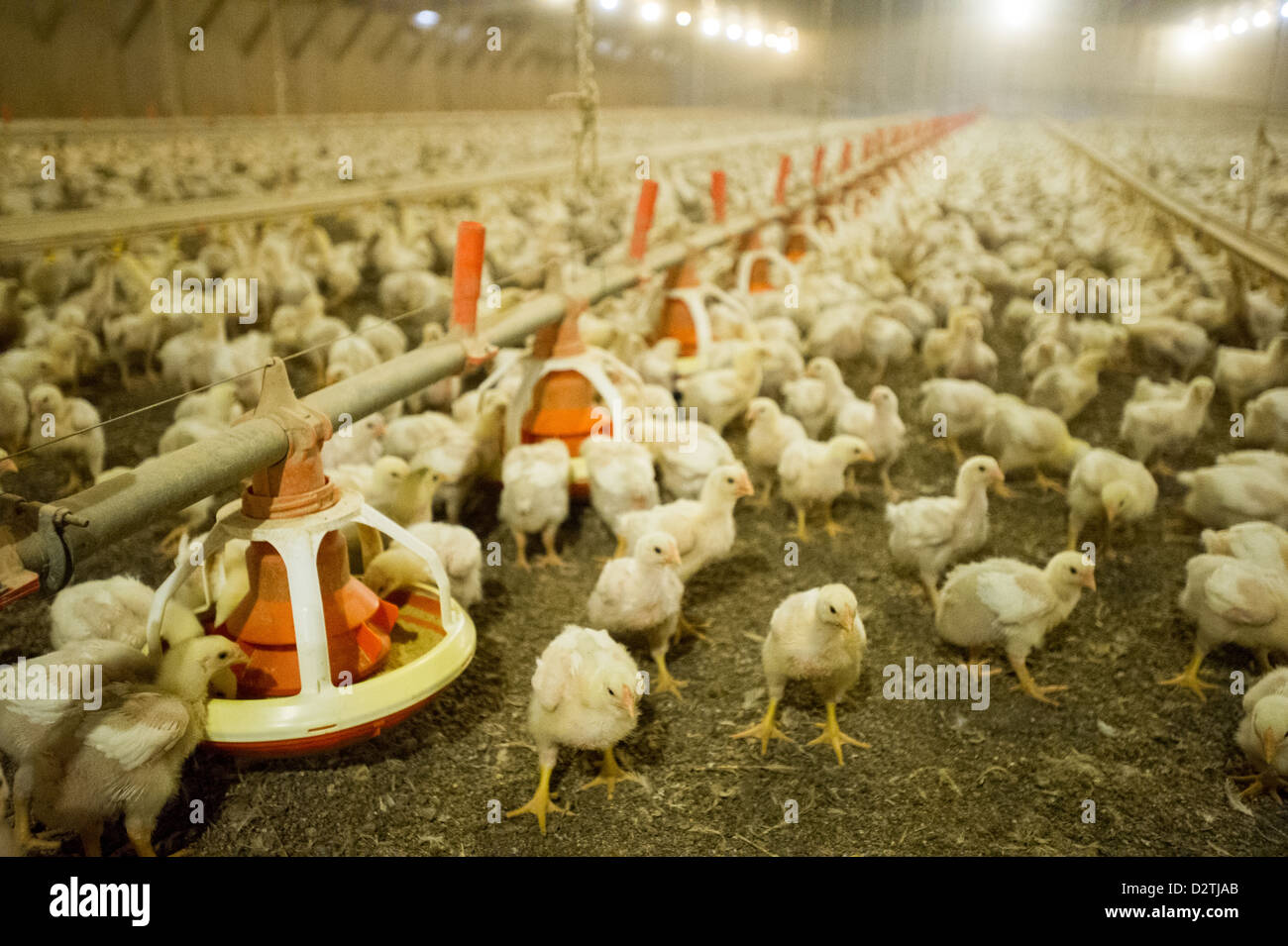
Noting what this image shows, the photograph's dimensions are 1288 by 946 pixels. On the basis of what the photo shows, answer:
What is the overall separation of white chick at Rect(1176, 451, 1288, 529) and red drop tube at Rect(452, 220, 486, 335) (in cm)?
275

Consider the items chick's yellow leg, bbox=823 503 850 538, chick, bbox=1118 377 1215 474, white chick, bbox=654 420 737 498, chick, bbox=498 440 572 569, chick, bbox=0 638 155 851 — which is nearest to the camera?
chick, bbox=0 638 155 851

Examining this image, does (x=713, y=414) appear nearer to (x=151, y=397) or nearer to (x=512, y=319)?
(x=512, y=319)

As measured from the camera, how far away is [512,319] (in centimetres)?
333

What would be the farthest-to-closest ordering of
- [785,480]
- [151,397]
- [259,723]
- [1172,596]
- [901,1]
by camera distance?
[901,1] → [151,397] → [785,480] → [1172,596] → [259,723]

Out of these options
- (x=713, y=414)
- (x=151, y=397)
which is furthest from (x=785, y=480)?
(x=151, y=397)

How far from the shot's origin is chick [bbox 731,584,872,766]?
7.61 ft

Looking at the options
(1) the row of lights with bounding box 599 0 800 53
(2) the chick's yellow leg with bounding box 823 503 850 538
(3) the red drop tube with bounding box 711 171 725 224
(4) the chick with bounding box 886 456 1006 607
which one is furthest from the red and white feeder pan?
(1) the row of lights with bounding box 599 0 800 53

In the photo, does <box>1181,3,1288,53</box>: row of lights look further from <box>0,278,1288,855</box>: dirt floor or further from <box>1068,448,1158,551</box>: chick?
<box>0,278,1288,855</box>: dirt floor

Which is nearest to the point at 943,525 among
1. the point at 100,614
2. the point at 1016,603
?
the point at 1016,603

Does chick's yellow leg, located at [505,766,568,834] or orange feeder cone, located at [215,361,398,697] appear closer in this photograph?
orange feeder cone, located at [215,361,398,697]

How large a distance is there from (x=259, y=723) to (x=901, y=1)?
1846cm

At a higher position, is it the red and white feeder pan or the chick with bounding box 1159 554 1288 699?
the red and white feeder pan

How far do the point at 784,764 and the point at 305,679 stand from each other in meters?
1.20

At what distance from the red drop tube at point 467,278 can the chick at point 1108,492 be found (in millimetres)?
2318
